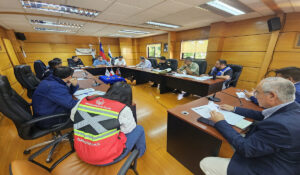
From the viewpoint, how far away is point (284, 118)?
66 centimetres

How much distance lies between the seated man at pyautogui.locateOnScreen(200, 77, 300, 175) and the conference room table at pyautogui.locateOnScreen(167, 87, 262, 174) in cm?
15

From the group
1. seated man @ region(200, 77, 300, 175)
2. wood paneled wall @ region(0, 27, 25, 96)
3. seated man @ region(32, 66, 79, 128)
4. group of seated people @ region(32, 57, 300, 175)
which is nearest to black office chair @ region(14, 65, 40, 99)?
wood paneled wall @ region(0, 27, 25, 96)

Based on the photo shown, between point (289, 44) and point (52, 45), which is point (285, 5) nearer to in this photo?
point (289, 44)

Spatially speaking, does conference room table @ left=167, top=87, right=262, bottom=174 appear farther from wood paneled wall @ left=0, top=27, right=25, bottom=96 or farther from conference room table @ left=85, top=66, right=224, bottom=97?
wood paneled wall @ left=0, top=27, right=25, bottom=96

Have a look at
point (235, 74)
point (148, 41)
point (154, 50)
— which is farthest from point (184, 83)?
point (148, 41)

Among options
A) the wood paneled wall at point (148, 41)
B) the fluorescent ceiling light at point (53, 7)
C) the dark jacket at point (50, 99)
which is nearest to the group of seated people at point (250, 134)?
the dark jacket at point (50, 99)

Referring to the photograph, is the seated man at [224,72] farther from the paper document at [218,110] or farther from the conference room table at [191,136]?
the paper document at [218,110]

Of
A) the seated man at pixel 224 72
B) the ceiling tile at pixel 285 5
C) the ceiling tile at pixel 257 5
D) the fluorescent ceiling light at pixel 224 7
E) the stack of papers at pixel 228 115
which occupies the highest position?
the fluorescent ceiling light at pixel 224 7

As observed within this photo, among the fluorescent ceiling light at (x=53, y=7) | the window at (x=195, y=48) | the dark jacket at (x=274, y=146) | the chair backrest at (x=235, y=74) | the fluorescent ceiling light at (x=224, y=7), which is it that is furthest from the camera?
the window at (x=195, y=48)

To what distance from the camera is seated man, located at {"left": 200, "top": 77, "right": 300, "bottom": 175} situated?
A: 0.63m

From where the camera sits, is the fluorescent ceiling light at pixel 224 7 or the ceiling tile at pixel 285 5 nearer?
the ceiling tile at pixel 285 5

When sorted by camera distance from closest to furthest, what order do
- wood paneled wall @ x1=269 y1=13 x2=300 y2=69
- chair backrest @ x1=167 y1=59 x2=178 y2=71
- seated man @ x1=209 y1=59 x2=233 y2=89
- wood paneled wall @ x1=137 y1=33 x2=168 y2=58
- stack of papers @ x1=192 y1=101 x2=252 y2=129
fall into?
stack of papers @ x1=192 y1=101 x2=252 y2=129 < seated man @ x1=209 y1=59 x2=233 y2=89 < wood paneled wall @ x1=269 y1=13 x2=300 y2=69 < chair backrest @ x1=167 y1=59 x2=178 y2=71 < wood paneled wall @ x1=137 y1=33 x2=168 y2=58

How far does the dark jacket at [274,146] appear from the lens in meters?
0.62

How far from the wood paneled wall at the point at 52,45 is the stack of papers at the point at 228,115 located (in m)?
8.99
